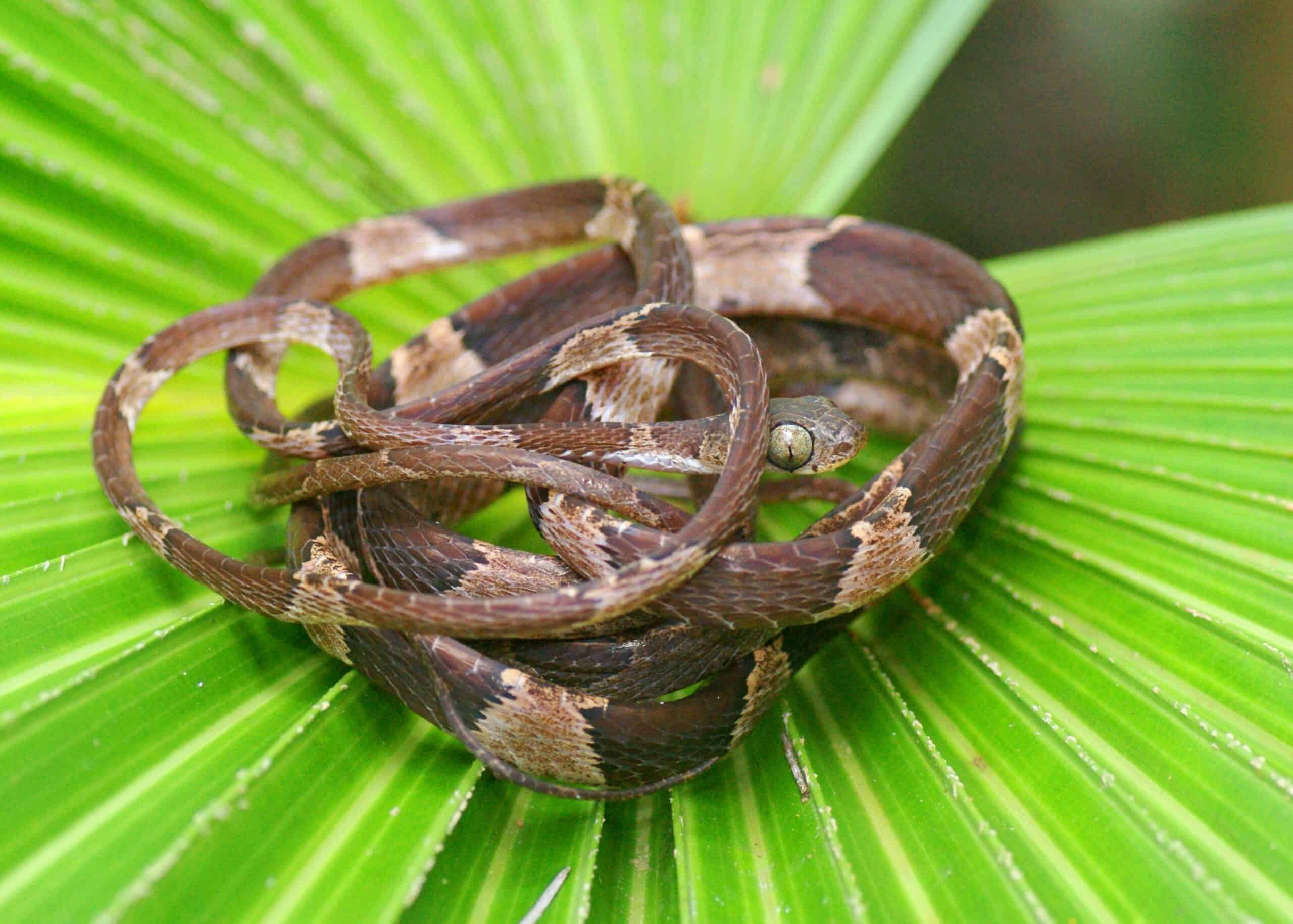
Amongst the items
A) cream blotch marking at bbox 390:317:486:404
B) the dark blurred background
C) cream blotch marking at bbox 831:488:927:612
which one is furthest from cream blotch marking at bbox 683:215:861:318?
the dark blurred background

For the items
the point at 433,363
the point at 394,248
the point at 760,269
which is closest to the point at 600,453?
the point at 433,363

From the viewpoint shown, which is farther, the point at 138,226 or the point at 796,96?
the point at 796,96

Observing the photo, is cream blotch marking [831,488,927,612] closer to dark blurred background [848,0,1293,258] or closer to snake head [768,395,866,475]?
snake head [768,395,866,475]

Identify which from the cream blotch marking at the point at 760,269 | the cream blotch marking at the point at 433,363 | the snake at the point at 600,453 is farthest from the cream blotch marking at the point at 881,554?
the cream blotch marking at the point at 433,363

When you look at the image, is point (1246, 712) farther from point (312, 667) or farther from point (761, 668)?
point (312, 667)

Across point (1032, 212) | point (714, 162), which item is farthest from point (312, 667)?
point (1032, 212)

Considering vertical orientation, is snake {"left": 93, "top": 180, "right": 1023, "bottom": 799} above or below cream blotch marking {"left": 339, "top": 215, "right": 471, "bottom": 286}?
below
